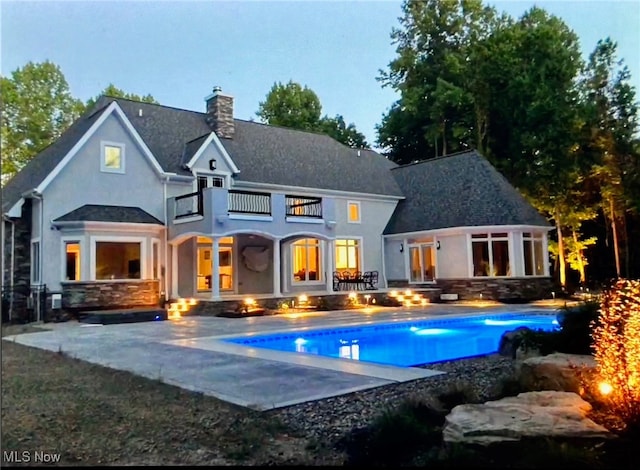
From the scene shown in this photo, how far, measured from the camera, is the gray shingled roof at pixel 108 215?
1609 cm

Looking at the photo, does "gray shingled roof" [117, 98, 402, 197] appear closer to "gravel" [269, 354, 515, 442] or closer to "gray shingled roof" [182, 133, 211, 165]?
"gray shingled roof" [182, 133, 211, 165]

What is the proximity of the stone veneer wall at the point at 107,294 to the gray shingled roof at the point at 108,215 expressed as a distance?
1885mm

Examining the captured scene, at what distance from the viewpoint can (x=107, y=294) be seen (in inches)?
640

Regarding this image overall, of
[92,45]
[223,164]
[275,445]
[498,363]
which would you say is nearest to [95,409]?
[275,445]

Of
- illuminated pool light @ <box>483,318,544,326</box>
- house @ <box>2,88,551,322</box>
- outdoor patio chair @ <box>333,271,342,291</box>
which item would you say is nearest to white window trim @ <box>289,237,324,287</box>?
house @ <box>2,88,551,322</box>

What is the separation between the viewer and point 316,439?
4.27 m

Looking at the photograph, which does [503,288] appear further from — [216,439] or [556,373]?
[216,439]

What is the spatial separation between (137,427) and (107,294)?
1265 centimetres

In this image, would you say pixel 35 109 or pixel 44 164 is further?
pixel 35 109

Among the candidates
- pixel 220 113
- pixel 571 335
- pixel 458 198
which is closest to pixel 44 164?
pixel 220 113

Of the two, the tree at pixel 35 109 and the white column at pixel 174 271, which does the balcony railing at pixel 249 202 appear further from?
the tree at pixel 35 109

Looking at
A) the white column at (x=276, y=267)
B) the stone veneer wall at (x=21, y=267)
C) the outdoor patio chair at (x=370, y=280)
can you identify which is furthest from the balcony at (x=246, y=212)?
the stone veneer wall at (x=21, y=267)

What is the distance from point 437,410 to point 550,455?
1.53m

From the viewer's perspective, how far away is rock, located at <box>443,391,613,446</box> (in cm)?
373
